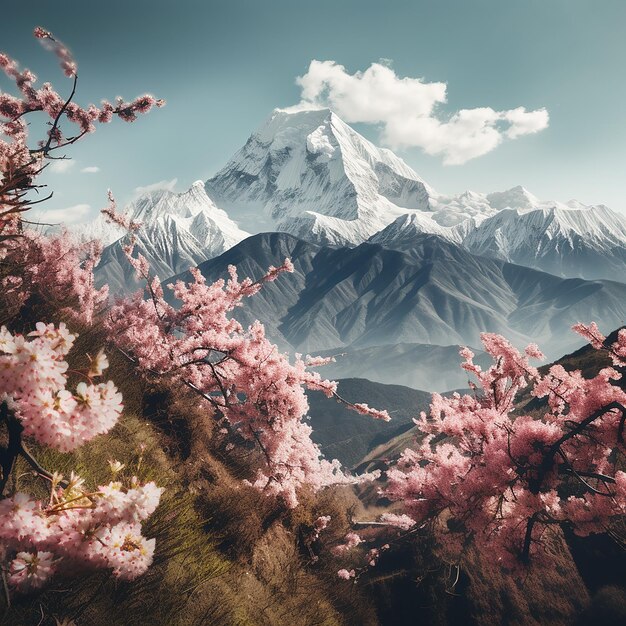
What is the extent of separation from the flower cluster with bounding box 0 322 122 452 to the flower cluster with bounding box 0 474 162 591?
301 mm

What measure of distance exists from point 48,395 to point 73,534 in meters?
0.75

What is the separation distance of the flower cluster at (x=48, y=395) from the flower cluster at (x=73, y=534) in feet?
0.99

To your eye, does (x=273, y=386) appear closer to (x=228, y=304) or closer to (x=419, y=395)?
(x=228, y=304)

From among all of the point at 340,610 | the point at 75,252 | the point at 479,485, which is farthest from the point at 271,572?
the point at 75,252

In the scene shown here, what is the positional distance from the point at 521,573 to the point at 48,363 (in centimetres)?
839

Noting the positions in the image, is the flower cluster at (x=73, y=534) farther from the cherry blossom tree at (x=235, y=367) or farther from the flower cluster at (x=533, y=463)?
the flower cluster at (x=533, y=463)

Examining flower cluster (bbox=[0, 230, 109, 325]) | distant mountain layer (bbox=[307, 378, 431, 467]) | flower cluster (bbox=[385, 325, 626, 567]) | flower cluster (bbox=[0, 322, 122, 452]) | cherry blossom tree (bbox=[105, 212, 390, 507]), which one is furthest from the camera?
distant mountain layer (bbox=[307, 378, 431, 467])

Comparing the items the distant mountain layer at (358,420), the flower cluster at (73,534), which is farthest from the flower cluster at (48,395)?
the distant mountain layer at (358,420)

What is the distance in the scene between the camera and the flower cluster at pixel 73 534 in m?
1.81

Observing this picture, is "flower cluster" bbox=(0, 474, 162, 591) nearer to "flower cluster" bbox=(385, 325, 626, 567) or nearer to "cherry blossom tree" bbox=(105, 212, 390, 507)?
"cherry blossom tree" bbox=(105, 212, 390, 507)

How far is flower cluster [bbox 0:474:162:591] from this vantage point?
71.2 inches

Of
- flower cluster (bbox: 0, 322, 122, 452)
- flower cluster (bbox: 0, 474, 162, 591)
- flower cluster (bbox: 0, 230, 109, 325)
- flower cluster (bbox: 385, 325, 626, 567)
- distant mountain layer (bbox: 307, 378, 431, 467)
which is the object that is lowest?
distant mountain layer (bbox: 307, 378, 431, 467)

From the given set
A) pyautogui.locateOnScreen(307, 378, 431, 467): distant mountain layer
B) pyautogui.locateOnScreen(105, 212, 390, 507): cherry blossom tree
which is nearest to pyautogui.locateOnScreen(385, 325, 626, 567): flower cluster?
pyautogui.locateOnScreen(105, 212, 390, 507): cherry blossom tree

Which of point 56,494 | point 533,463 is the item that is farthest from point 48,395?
point 533,463
